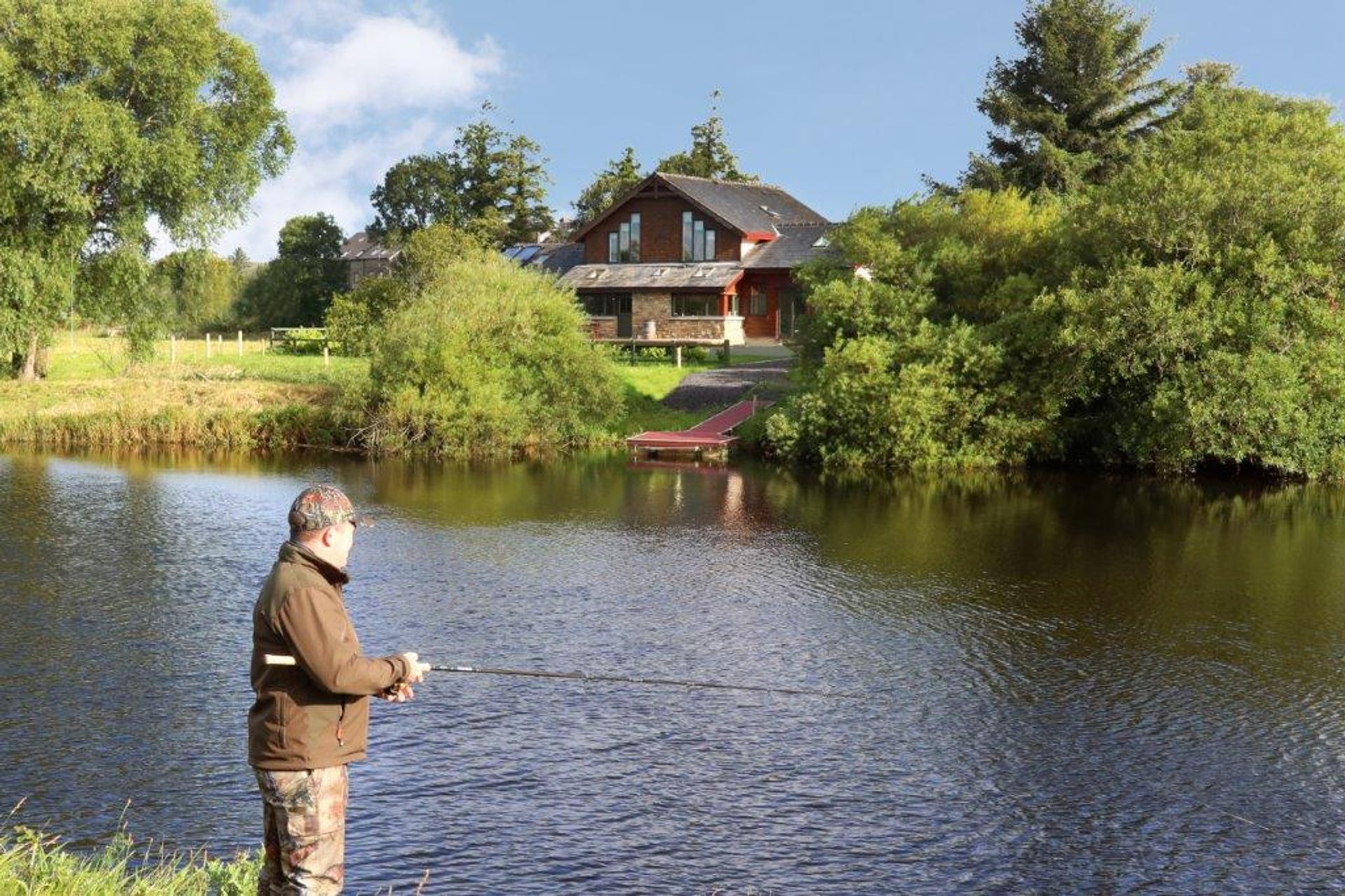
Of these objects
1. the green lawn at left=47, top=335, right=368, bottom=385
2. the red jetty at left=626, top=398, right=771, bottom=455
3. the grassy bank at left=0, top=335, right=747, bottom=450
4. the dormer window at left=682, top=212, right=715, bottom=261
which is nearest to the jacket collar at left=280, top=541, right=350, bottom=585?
the red jetty at left=626, top=398, right=771, bottom=455

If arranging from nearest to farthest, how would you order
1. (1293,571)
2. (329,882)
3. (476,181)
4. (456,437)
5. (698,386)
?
(329,882), (1293,571), (456,437), (698,386), (476,181)

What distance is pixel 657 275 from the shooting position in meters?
64.2

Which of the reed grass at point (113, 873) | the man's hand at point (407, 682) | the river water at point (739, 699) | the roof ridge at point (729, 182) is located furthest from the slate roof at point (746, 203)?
the man's hand at point (407, 682)

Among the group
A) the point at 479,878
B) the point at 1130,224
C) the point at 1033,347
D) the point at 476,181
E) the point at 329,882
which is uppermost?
the point at 476,181

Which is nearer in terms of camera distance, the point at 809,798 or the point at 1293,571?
the point at 809,798

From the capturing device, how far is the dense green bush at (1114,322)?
36.2 meters

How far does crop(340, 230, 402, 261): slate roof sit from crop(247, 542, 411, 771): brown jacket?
77.1 metres

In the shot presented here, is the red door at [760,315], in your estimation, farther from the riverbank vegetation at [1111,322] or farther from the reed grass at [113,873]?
the reed grass at [113,873]

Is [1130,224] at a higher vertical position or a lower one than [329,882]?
higher

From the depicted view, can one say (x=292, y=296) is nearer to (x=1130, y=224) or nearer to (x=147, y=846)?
(x=1130, y=224)

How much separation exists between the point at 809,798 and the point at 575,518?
55.2 feet

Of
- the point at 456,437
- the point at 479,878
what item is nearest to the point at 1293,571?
the point at 479,878

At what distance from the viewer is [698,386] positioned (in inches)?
1964

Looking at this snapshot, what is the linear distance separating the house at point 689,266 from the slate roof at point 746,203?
0.10 m
